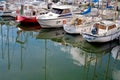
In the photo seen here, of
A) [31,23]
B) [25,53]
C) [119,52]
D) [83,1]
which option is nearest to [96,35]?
[119,52]

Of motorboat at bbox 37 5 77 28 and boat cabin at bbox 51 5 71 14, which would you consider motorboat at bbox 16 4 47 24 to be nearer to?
motorboat at bbox 37 5 77 28

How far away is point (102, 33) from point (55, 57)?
4.37 metres

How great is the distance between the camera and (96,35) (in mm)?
16828

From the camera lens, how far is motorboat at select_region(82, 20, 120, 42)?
1695cm

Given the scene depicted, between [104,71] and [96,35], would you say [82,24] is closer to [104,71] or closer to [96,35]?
[96,35]

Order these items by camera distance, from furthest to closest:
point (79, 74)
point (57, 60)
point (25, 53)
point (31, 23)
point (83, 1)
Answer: point (83, 1) < point (31, 23) < point (25, 53) < point (57, 60) < point (79, 74)

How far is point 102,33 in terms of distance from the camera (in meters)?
17.3

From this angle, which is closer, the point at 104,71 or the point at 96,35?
the point at 104,71

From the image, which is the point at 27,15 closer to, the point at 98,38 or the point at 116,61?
the point at 98,38

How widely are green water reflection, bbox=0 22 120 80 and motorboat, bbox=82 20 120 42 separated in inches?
24.1

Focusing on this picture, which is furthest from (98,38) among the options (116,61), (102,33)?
(116,61)

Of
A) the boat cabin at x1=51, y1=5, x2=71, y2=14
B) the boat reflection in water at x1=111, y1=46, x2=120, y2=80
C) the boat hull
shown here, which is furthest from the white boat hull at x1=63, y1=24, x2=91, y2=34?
the boat hull

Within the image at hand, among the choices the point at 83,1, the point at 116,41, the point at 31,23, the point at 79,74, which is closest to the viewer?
the point at 79,74

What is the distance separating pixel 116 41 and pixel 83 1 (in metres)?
23.7
